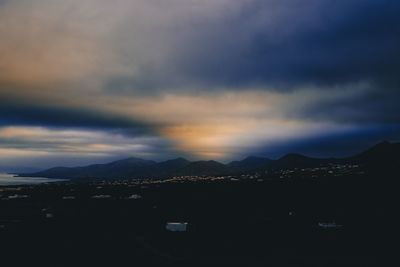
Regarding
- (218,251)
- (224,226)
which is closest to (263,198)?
(224,226)

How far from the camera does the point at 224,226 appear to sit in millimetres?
71188

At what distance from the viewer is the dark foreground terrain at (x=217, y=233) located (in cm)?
4938

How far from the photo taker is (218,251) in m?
53.0

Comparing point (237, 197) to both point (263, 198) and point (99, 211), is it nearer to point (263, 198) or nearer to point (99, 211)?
point (263, 198)

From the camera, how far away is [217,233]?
65000 mm

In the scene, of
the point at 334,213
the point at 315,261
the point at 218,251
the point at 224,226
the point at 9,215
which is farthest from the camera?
the point at 9,215

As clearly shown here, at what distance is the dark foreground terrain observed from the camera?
49.4m

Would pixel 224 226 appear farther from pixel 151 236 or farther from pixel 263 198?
pixel 263 198

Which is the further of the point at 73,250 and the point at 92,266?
the point at 73,250

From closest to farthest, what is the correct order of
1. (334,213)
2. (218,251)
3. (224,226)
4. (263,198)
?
(218,251) < (224,226) < (334,213) < (263,198)

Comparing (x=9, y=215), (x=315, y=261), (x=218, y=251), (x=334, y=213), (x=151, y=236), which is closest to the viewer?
(x=315, y=261)

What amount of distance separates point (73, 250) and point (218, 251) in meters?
21.3

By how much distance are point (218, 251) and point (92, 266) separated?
670 inches

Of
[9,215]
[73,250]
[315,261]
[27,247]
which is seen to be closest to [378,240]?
[315,261]
